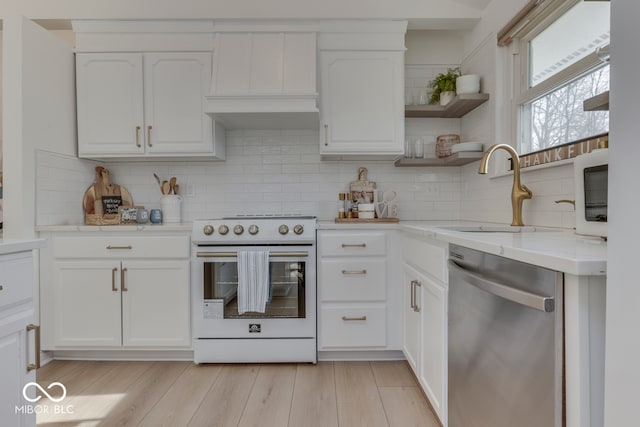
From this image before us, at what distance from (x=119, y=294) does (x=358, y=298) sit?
1537 mm

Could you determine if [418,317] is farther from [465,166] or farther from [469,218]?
[465,166]

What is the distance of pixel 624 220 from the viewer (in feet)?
2.01

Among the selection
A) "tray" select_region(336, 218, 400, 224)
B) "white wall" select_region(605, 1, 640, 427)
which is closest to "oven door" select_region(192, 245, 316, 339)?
"tray" select_region(336, 218, 400, 224)

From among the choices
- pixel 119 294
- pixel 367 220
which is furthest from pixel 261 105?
pixel 119 294

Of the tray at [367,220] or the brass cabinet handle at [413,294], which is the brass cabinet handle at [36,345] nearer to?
the brass cabinet handle at [413,294]

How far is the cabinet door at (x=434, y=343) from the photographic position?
5.20 feet

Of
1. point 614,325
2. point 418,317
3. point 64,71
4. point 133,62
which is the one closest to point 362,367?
point 418,317

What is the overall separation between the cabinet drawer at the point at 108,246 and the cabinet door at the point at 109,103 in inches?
27.2

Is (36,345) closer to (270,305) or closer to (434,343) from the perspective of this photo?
(270,305)

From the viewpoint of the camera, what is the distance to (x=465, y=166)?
9.52 feet

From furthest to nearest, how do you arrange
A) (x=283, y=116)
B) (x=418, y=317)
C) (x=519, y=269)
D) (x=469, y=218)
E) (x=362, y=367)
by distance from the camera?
(x=469, y=218), (x=283, y=116), (x=362, y=367), (x=418, y=317), (x=519, y=269)

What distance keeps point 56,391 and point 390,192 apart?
2.46 meters

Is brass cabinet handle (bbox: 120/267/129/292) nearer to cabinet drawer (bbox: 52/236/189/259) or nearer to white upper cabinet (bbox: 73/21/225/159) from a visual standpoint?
cabinet drawer (bbox: 52/236/189/259)

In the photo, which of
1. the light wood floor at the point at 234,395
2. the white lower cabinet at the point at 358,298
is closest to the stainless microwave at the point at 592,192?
the light wood floor at the point at 234,395
